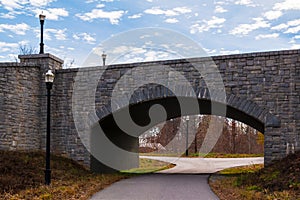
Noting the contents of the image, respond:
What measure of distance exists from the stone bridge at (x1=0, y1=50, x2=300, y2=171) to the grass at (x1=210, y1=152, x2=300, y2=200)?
42.0 inches

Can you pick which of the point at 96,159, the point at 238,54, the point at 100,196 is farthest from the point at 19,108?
the point at 238,54

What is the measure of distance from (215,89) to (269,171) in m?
3.60

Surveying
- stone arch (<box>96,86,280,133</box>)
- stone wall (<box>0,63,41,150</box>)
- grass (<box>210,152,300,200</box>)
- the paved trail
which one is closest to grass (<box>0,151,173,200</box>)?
the paved trail

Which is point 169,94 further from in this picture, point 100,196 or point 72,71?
point 100,196

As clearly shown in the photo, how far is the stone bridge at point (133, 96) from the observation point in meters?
12.9

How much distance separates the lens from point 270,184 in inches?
405

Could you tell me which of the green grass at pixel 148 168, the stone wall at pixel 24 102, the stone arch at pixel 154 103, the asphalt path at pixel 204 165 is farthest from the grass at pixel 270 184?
the stone wall at pixel 24 102

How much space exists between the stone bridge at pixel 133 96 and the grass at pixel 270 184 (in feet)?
3.50

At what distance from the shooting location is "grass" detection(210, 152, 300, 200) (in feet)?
29.5

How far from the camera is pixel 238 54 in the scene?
13531 millimetres

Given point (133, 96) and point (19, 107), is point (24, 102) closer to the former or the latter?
point (19, 107)

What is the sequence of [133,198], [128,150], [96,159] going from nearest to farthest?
[133,198] → [96,159] → [128,150]

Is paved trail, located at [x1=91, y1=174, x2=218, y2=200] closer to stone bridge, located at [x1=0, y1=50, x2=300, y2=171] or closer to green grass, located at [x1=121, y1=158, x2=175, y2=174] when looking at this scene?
stone bridge, located at [x1=0, y1=50, x2=300, y2=171]

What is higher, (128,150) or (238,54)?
(238,54)
